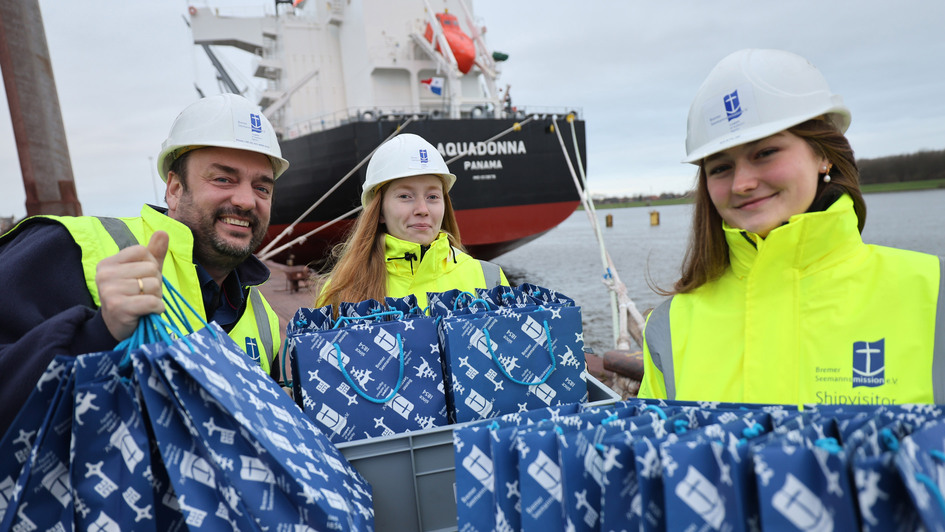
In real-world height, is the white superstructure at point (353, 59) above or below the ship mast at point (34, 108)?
above

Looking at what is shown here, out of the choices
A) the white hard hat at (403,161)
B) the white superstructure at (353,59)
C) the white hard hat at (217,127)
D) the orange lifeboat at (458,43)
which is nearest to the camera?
the white hard hat at (217,127)

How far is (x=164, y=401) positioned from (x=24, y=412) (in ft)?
0.78

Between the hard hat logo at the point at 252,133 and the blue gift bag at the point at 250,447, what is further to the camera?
the hard hat logo at the point at 252,133

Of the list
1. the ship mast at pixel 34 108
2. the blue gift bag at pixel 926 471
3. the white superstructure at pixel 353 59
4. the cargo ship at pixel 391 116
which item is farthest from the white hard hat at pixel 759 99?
the white superstructure at pixel 353 59

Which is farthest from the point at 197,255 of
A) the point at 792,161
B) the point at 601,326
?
the point at 601,326

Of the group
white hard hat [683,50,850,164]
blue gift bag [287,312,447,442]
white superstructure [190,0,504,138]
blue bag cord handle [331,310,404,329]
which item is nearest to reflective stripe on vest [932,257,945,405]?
white hard hat [683,50,850,164]

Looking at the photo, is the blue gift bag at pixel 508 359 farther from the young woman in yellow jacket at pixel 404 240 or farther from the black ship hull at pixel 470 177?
the black ship hull at pixel 470 177

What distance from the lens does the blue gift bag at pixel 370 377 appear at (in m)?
1.40

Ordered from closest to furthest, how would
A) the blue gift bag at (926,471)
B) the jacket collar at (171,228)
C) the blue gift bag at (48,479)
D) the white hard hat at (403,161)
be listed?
1. the blue gift bag at (926,471)
2. the blue gift bag at (48,479)
3. the jacket collar at (171,228)
4. the white hard hat at (403,161)

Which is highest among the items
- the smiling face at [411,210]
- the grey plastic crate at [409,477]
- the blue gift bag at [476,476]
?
the smiling face at [411,210]

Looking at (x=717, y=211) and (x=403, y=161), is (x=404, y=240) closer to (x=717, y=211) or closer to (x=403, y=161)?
(x=403, y=161)

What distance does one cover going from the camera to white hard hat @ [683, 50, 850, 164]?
1.35m

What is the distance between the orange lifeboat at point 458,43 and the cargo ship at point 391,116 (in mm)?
Answer: 31

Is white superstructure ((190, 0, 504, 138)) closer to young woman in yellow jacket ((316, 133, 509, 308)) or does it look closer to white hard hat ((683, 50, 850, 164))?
young woman in yellow jacket ((316, 133, 509, 308))
